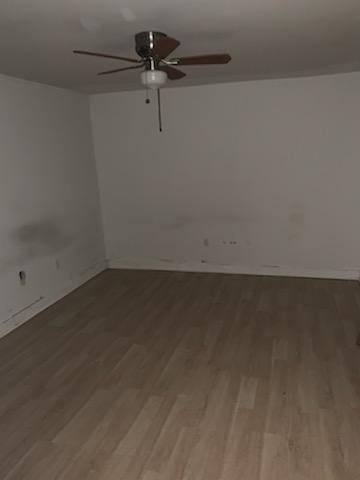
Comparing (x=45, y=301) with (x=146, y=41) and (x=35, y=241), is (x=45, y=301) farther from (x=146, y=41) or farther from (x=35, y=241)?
(x=146, y=41)

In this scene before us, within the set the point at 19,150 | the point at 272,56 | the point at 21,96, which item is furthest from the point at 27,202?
the point at 272,56

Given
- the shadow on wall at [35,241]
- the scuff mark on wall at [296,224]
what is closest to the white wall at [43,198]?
the shadow on wall at [35,241]

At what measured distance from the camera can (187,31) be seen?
95.4 inches

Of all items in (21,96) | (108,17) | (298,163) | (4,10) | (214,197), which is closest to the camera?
(4,10)

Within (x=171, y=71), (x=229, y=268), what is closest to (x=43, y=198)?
(x=171, y=71)

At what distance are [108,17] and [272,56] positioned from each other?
5.31 ft

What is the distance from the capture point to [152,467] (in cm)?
210

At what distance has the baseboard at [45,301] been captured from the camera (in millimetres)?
3781

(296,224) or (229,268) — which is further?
(229,268)

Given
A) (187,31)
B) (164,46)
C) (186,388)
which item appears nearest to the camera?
(164,46)

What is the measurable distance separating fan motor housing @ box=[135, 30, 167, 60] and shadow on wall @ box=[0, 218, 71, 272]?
7.22 feet

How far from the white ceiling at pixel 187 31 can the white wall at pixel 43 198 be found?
1.75ft

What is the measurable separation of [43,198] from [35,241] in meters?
0.47

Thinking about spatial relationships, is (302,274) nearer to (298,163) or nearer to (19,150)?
(298,163)
